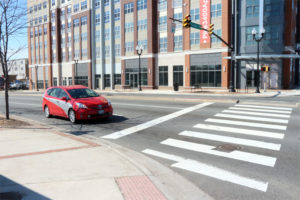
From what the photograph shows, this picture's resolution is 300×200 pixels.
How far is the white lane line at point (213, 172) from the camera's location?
518 cm

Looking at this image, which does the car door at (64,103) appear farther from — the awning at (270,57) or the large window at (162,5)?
the large window at (162,5)

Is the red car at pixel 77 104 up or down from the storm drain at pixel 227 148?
up

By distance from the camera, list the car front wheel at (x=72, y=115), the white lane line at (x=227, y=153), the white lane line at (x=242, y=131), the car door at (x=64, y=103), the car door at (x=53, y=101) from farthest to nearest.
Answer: the car door at (x=53, y=101)
the car door at (x=64, y=103)
the car front wheel at (x=72, y=115)
the white lane line at (x=242, y=131)
the white lane line at (x=227, y=153)

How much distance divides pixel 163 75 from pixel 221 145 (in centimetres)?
3584

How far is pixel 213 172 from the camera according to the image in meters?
5.88

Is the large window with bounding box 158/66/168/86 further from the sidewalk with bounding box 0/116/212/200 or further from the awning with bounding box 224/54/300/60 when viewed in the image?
the sidewalk with bounding box 0/116/212/200

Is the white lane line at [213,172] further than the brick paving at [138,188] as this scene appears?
Yes

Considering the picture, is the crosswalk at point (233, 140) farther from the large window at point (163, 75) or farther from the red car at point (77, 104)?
the large window at point (163, 75)

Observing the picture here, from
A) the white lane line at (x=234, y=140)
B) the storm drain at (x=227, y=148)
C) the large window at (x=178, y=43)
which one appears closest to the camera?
the storm drain at (x=227, y=148)

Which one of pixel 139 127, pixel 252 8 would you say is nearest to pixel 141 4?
pixel 252 8

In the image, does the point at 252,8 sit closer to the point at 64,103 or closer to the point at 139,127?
the point at 139,127

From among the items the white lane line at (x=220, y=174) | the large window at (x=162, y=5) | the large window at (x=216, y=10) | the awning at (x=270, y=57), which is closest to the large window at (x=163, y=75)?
the large window at (x=162, y=5)

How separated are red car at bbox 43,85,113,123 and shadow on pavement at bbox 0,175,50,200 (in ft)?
22.5

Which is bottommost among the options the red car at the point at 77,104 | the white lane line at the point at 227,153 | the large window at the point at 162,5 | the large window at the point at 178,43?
the white lane line at the point at 227,153
